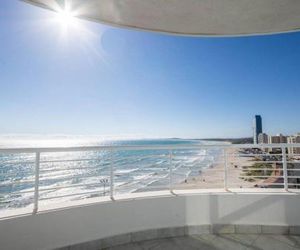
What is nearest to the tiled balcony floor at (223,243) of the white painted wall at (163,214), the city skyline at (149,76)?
the white painted wall at (163,214)

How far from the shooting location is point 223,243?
2658 millimetres

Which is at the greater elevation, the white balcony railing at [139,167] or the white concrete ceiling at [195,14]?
the white concrete ceiling at [195,14]

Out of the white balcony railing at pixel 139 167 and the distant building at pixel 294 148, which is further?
the distant building at pixel 294 148

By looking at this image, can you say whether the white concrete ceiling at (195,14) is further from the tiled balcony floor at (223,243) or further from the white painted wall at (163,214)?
the tiled balcony floor at (223,243)

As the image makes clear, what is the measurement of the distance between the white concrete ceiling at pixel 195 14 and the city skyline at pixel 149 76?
484 mm

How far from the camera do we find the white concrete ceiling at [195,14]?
2.02 metres

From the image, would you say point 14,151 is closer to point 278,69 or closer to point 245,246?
point 245,246

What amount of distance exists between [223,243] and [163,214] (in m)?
0.69

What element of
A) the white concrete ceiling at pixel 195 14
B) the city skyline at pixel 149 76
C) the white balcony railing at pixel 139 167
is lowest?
the white balcony railing at pixel 139 167

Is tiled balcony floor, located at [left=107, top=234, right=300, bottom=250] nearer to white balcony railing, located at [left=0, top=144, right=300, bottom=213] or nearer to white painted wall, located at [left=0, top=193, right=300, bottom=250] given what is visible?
white painted wall, located at [left=0, top=193, right=300, bottom=250]

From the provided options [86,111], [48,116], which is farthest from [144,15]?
[48,116]

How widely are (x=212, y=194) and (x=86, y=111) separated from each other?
24.9 meters

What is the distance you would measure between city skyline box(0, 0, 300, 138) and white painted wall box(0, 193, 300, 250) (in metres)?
1.92

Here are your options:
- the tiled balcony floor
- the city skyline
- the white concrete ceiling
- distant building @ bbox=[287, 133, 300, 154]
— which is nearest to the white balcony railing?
distant building @ bbox=[287, 133, 300, 154]
